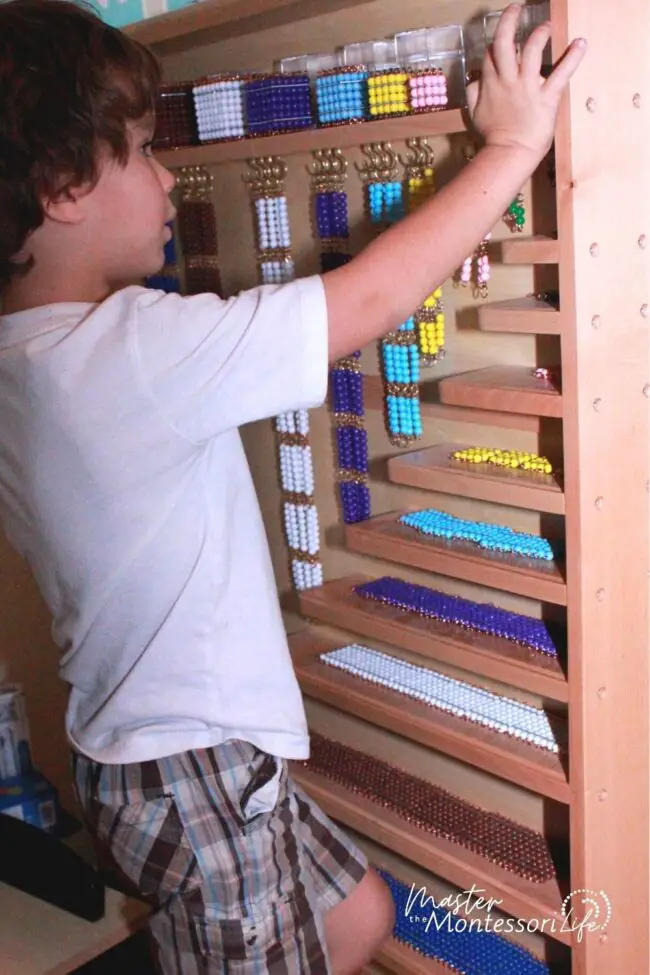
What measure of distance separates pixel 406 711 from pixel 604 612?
0.30 meters

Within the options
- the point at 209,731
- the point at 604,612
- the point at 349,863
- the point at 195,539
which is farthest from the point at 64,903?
the point at 604,612

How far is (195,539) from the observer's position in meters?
1.02

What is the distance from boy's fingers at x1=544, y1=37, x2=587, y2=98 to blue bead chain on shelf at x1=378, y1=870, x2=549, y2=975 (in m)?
1.04

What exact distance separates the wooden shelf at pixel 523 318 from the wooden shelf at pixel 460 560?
0.83 ft

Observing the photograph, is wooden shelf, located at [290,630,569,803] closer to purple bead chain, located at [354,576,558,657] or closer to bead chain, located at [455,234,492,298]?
purple bead chain, located at [354,576,558,657]

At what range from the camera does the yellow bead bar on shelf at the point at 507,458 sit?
1.15 metres

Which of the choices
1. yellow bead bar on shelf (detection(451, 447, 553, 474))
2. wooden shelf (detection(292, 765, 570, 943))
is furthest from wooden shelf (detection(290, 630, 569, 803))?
yellow bead bar on shelf (detection(451, 447, 553, 474))

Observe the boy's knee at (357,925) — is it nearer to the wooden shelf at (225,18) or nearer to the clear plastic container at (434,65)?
the clear plastic container at (434,65)

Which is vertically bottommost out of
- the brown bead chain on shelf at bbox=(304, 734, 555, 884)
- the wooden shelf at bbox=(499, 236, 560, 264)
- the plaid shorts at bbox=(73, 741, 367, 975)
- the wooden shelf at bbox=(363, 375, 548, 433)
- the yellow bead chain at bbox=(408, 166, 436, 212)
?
the brown bead chain on shelf at bbox=(304, 734, 555, 884)

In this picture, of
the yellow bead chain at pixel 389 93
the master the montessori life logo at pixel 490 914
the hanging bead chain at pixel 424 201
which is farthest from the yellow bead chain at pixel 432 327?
the master the montessori life logo at pixel 490 914

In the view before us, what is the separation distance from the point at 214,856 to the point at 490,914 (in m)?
0.57

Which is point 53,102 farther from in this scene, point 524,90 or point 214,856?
point 214,856

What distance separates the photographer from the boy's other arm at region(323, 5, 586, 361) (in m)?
0.89

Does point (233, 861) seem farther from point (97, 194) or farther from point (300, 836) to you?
point (97, 194)
